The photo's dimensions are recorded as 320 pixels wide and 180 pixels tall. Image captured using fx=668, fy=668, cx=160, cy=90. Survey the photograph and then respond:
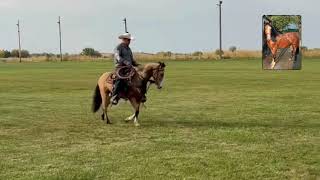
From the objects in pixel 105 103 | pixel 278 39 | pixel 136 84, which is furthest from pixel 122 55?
pixel 278 39

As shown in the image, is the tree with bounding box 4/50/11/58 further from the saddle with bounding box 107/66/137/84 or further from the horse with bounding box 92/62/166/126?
the saddle with bounding box 107/66/137/84

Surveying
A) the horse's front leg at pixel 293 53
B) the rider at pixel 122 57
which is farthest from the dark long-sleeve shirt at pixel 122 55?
the horse's front leg at pixel 293 53

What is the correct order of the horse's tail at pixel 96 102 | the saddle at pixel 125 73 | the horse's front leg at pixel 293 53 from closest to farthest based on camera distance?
the saddle at pixel 125 73
the horse's tail at pixel 96 102
the horse's front leg at pixel 293 53

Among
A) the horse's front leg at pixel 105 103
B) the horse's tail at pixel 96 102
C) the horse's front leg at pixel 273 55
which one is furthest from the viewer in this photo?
the horse's front leg at pixel 273 55

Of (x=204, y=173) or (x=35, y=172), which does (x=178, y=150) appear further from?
(x=35, y=172)

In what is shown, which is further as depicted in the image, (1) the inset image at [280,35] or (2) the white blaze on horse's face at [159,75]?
(1) the inset image at [280,35]

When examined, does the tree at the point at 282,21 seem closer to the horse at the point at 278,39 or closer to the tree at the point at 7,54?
the horse at the point at 278,39

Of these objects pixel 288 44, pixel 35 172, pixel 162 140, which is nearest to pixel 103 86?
pixel 162 140

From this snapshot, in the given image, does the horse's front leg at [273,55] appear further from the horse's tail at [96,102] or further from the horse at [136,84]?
the horse at [136,84]

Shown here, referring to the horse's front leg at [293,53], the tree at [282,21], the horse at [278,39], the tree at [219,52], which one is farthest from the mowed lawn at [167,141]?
the tree at [219,52]

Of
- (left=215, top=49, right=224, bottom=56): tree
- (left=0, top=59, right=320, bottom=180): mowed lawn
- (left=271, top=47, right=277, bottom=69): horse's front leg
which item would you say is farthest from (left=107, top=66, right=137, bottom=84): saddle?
(left=215, top=49, right=224, bottom=56): tree

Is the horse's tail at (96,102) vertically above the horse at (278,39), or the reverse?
the horse at (278,39)

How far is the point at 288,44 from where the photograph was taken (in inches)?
1591

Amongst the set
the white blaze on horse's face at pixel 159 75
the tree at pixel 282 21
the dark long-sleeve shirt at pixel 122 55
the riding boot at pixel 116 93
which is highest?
the tree at pixel 282 21
